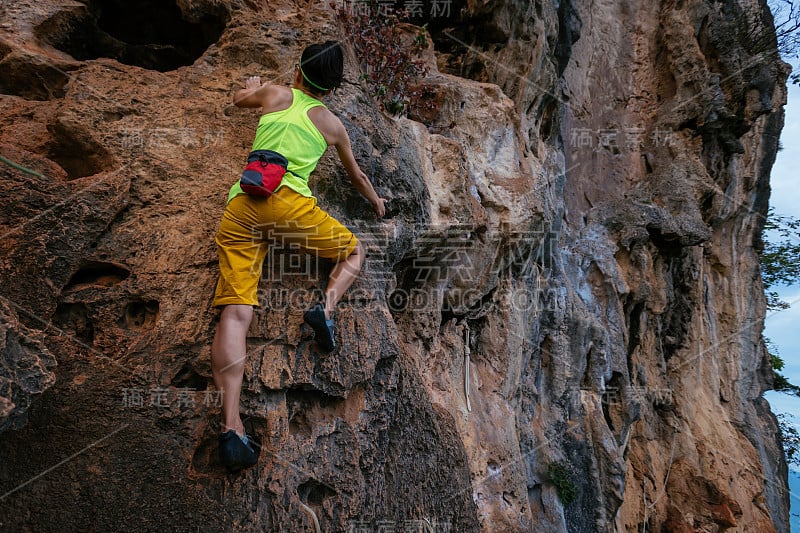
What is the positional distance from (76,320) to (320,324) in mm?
1253

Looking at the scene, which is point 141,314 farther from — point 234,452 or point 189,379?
point 234,452

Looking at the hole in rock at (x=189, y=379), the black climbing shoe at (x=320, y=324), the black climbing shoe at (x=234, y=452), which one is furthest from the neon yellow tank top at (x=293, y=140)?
the black climbing shoe at (x=234, y=452)

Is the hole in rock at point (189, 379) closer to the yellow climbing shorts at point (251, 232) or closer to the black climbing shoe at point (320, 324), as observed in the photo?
the yellow climbing shorts at point (251, 232)

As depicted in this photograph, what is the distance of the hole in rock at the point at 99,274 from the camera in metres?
2.81

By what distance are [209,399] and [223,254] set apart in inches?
29.0

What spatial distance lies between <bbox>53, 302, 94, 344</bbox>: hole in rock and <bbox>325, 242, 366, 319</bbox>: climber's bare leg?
4.02ft

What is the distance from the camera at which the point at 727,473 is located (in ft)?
28.9

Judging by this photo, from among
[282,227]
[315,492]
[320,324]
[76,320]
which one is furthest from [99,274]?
[315,492]

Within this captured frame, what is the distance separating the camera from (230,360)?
8.32ft

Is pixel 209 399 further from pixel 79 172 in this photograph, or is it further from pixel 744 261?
pixel 744 261

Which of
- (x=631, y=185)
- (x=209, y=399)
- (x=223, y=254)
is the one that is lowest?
(x=209, y=399)

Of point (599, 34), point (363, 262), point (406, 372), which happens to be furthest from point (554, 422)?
point (599, 34)

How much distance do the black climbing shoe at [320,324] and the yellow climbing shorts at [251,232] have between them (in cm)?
29

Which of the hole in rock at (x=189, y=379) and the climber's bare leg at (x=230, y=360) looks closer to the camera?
the climber's bare leg at (x=230, y=360)
